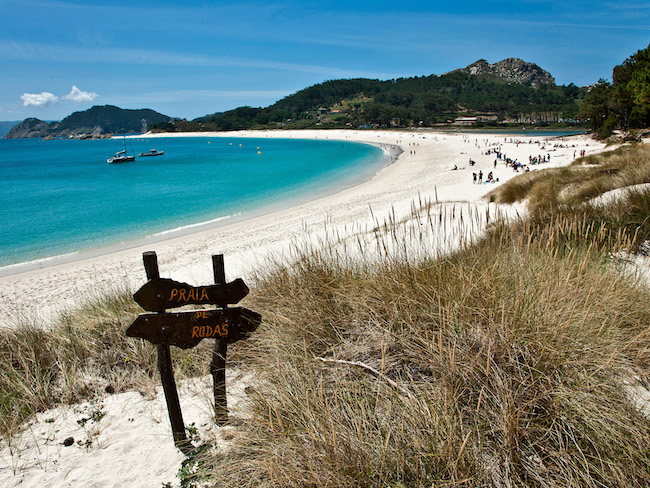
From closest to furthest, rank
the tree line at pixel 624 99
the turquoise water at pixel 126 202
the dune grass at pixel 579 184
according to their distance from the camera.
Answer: the dune grass at pixel 579 184 → the turquoise water at pixel 126 202 → the tree line at pixel 624 99

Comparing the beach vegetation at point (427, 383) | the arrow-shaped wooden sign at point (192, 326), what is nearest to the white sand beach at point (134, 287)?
the beach vegetation at point (427, 383)

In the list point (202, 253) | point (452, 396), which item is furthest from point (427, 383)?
point (202, 253)

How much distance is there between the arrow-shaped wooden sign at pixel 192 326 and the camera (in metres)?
2.82

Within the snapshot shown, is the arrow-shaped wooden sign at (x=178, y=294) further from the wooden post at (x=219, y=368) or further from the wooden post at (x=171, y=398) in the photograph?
the wooden post at (x=171, y=398)

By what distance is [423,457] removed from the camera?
6.27 feet

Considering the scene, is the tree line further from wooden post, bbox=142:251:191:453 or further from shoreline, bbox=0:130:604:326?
wooden post, bbox=142:251:191:453

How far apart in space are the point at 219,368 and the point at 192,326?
0.41m

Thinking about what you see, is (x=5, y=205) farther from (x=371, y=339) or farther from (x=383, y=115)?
(x=383, y=115)

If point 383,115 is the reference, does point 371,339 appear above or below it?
below

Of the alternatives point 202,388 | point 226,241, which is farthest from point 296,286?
point 226,241

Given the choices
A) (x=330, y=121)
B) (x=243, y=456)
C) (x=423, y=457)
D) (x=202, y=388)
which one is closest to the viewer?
(x=423, y=457)

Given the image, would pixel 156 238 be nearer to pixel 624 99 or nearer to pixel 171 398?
pixel 171 398

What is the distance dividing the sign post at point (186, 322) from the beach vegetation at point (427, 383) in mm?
324

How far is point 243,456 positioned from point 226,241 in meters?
13.5
